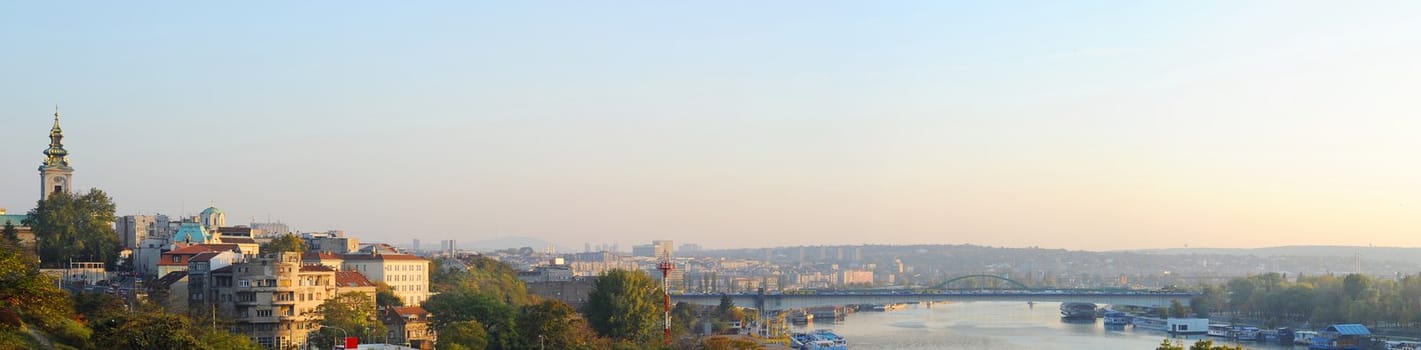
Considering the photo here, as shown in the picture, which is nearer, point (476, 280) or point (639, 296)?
point (639, 296)

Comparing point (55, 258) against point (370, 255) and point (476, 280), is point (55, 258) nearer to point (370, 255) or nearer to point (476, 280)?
point (370, 255)

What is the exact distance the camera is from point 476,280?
4244cm

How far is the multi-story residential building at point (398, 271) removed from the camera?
1446 inches

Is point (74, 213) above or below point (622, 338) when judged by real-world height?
above

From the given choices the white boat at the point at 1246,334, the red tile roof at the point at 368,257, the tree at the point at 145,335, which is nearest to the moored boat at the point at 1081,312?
the white boat at the point at 1246,334

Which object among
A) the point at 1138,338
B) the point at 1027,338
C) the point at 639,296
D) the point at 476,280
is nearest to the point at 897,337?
the point at 1027,338

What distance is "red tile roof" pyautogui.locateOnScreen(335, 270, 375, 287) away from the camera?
30669mm

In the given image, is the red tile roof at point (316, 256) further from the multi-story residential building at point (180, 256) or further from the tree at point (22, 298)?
the tree at point (22, 298)

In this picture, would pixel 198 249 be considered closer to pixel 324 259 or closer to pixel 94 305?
pixel 324 259

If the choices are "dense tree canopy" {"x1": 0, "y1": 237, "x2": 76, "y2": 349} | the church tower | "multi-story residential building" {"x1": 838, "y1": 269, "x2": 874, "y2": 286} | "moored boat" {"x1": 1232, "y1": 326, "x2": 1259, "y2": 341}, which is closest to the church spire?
the church tower

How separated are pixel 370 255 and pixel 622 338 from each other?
8666 mm

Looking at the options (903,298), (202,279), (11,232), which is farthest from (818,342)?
(11,232)

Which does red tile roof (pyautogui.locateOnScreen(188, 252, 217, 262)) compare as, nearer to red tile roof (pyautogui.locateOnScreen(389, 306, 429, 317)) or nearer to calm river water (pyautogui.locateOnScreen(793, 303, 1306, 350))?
red tile roof (pyautogui.locateOnScreen(389, 306, 429, 317))

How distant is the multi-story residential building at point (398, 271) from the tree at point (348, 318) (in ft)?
24.0
